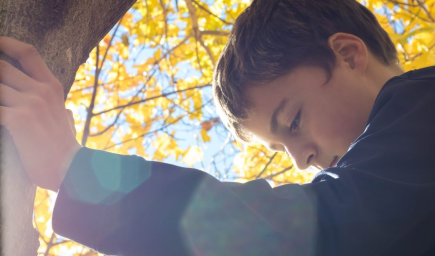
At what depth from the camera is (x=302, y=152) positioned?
1.25 meters

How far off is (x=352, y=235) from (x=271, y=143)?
752 millimetres

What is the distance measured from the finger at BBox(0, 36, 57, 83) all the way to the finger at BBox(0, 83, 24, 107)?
0.17 feet

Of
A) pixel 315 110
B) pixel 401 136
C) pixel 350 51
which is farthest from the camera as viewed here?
pixel 350 51

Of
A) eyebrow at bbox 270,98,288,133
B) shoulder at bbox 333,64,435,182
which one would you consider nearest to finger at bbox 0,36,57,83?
shoulder at bbox 333,64,435,182

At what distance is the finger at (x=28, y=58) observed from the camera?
2.09ft

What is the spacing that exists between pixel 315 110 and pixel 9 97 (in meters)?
0.83

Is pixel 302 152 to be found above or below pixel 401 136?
below

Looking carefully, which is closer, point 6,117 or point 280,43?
point 6,117

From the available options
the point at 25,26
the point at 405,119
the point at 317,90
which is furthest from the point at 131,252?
the point at 317,90

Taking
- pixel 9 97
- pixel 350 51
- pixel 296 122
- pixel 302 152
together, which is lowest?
pixel 302 152

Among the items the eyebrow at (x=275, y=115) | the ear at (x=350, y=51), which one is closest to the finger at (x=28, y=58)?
the eyebrow at (x=275, y=115)

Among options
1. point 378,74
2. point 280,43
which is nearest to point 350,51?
point 378,74

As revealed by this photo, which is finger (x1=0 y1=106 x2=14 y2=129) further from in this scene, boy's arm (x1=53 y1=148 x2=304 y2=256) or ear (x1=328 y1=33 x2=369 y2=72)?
ear (x1=328 y1=33 x2=369 y2=72)

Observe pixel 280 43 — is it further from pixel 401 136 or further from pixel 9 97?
pixel 9 97
